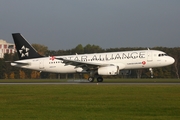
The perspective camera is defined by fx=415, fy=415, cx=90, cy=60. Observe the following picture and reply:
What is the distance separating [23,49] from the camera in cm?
5797

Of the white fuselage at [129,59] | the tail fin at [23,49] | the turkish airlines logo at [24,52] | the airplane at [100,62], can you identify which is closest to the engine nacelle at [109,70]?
the airplane at [100,62]

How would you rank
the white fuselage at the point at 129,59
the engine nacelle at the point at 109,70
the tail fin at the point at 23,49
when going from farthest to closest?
the tail fin at the point at 23,49, the white fuselage at the point at 129,59, the engine nacelle at the point at 109,70

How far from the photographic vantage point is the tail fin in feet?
189

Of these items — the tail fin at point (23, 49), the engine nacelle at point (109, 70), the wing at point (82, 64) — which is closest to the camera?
the engine nacelle at point (109, 70)

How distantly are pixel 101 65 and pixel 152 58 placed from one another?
6.42 metres

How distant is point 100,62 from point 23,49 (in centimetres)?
1181

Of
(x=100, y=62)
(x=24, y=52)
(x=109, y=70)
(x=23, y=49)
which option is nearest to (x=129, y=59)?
(x=109, y=70)

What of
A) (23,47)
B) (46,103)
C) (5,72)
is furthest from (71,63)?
(5,72)

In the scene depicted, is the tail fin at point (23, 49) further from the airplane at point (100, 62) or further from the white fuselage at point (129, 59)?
the white fuselage at point (129, 59)

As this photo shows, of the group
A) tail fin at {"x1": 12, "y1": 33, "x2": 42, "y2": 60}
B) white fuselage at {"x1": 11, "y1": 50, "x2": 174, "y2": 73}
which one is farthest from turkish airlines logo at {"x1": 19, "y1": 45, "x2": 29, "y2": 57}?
white fuselage at {"x1": 11, "y1": 50, "x2": 174, "y2": 73}

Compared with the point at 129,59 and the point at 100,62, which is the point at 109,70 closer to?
the point at 100,62

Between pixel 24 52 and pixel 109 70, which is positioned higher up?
pixel 24 52

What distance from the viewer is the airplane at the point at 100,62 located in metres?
51.6

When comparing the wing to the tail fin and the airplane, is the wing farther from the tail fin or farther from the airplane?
the tail fin
